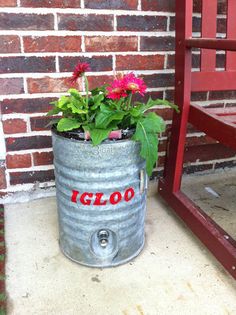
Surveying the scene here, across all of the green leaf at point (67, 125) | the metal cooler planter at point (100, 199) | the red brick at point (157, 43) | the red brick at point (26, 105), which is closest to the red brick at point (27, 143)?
the red brick at point (26, 105)

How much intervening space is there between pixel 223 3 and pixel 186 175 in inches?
33.8

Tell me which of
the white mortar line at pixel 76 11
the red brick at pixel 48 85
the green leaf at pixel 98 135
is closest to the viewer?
the green leaf at pixel 98 135

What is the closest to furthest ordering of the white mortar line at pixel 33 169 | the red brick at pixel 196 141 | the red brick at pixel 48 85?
the red brick at pixel 48 85 → the white mortar line at pixel 33 169 → the red brick at pixel 196 141

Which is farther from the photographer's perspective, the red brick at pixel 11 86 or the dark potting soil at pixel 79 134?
the red brick at pixel 11 86

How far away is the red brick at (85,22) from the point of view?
1371 millimetres

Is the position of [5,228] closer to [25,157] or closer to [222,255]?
[25,157]

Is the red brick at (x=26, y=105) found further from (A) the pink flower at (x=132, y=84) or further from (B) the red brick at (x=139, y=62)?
(A) the pink flower at (x=132, y=84)

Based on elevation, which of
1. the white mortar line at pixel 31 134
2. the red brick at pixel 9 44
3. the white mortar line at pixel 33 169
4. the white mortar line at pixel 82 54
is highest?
the red brick at pixel 9 44

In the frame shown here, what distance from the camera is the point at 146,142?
1.03 m

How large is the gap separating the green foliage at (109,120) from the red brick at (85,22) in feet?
1.43

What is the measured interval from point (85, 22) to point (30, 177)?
73 centimetres

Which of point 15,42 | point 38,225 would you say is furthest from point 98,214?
point 15,42

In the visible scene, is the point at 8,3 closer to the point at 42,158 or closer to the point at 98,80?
the point at 98,80

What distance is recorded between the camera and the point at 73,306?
104 centimetres
